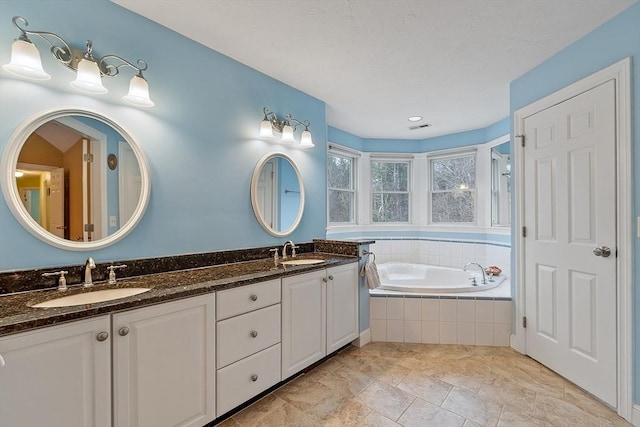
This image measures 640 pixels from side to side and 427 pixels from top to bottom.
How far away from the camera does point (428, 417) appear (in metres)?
1.74

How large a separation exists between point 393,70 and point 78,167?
228cm

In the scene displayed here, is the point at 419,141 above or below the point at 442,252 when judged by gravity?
above

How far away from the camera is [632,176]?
170 cm

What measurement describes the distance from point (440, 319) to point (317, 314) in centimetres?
130

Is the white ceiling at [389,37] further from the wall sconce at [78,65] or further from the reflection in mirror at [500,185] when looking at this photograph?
the reflection in mirror at [500,185]

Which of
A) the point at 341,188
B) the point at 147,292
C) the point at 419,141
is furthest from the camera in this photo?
the point at 419,141

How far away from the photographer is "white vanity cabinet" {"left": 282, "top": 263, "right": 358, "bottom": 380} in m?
2.01

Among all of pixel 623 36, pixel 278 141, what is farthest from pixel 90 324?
pixel 623 36

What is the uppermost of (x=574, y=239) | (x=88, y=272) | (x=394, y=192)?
(x=394, y=192)

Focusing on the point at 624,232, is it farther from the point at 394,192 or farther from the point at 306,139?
the point at 394,192

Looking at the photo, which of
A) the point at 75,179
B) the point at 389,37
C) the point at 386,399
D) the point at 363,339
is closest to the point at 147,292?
the point at 75,179

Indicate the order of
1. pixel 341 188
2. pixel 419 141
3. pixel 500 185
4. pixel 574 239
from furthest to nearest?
pixel 419 141, pixel 341 188, pixel 500 185, pixel 574 239

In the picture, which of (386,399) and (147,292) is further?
(386,399)

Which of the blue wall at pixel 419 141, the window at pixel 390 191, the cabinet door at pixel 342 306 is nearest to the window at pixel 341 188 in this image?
the blue wall at pixel 419 141
